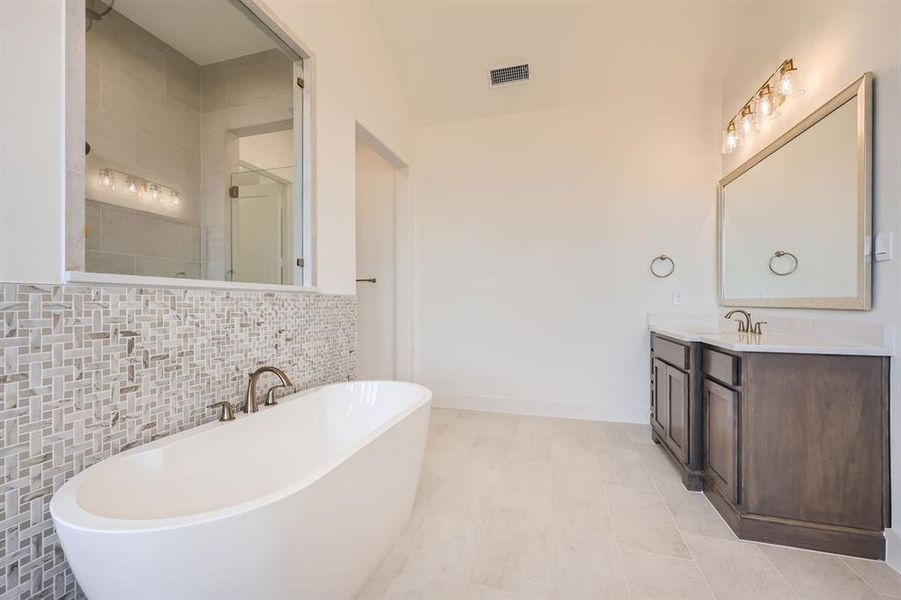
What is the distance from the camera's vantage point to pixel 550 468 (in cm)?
222

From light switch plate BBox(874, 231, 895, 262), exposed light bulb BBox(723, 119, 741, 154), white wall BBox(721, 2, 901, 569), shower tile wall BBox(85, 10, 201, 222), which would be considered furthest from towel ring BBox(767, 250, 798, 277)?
shower tile wall BBox(85, 10, 201, 222)

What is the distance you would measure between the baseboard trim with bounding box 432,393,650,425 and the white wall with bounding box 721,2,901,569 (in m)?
1.25

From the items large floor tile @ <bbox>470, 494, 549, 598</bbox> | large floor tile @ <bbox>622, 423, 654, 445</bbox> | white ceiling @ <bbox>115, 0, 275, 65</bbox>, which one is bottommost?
large floor tile @ <bbox>622, 423, 654, 445</bbox>

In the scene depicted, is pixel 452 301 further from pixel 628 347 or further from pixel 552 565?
pixel 552 565

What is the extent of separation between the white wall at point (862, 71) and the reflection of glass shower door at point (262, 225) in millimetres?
2661

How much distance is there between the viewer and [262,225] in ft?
6.71

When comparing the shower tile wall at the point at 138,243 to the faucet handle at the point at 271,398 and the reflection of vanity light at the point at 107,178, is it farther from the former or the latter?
the faucet handle at the point at 271,398

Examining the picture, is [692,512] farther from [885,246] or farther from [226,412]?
[226,412]

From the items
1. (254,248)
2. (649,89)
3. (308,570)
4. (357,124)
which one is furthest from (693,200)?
(308,570)

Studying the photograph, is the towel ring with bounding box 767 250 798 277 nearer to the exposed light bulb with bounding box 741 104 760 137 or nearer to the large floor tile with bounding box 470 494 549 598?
the exposed light bulb with bounding box 741 104 760 137

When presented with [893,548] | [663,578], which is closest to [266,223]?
[663,578]

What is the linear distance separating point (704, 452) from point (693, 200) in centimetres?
196

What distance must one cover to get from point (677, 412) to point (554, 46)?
2685 millimetres

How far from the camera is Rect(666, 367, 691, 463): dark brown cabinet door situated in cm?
203
